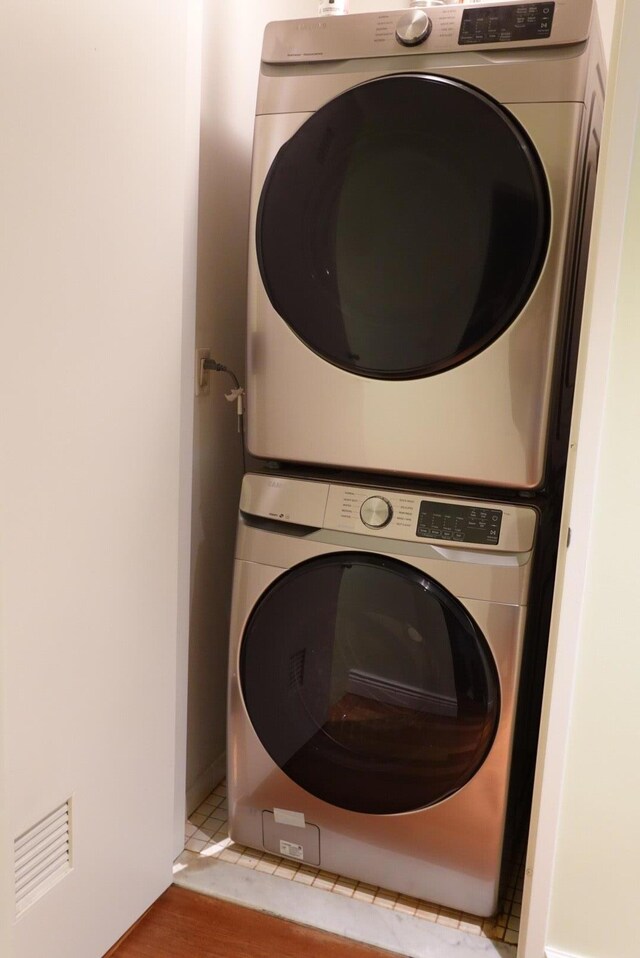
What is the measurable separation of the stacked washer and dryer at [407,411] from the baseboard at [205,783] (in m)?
0.28

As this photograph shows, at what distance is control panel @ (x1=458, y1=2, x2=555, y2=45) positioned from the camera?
4.36 ft

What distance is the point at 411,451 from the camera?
1488 mm

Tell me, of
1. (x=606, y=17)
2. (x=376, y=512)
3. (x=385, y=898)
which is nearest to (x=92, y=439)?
(x=376, y=512)

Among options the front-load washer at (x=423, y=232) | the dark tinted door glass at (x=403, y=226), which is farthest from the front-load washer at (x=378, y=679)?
the dark tinted door glass at (x=403, y=226)

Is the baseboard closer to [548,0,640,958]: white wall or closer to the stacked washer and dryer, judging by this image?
the stacked washer and dryer

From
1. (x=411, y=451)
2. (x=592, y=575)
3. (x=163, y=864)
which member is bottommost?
(x=163, y=864)

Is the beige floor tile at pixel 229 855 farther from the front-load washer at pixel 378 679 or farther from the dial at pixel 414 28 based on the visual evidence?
the dial at pixel 414 28

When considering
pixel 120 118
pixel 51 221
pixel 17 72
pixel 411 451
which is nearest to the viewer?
pixel 17 72

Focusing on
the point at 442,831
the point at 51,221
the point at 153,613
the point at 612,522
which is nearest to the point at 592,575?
the point at 612,522

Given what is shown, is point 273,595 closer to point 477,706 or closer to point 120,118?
point 477,706

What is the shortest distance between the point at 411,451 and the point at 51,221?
733 mm

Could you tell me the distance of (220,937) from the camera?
60.8 inches

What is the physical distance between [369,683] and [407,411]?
1.80ft

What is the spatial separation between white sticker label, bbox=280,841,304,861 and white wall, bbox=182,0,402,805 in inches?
11.1
